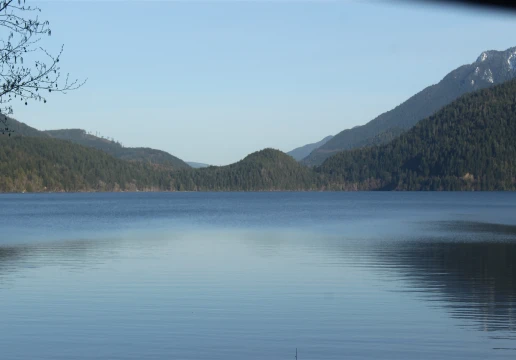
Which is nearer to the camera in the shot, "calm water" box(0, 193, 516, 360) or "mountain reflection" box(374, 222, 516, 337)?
"calm water" box(0, 193, 516, 360)

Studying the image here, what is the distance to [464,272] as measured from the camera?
3497cm

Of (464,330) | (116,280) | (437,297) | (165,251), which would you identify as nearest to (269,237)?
(165,251)

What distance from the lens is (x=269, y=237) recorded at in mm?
62500

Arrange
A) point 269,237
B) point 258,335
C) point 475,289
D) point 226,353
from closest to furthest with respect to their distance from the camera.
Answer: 1. point 226,353
2. point 258,335
3. point 475,289
4. point 269,237

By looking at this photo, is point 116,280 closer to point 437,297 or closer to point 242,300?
point 242,300

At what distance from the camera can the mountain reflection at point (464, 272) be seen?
23.3 meters

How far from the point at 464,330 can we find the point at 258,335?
213 inches

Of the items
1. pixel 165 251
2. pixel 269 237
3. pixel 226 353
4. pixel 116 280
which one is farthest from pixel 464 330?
pixel 269 237

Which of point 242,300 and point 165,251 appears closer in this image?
point 242,300

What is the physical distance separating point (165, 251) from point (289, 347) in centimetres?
3068

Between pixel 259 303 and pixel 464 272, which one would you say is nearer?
pixel 259 303

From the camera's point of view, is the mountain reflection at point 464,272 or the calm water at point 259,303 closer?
the calm water at point 259,303

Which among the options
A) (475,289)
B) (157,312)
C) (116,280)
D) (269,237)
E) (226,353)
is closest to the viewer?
(226,353)

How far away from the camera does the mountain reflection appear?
23.3 m
